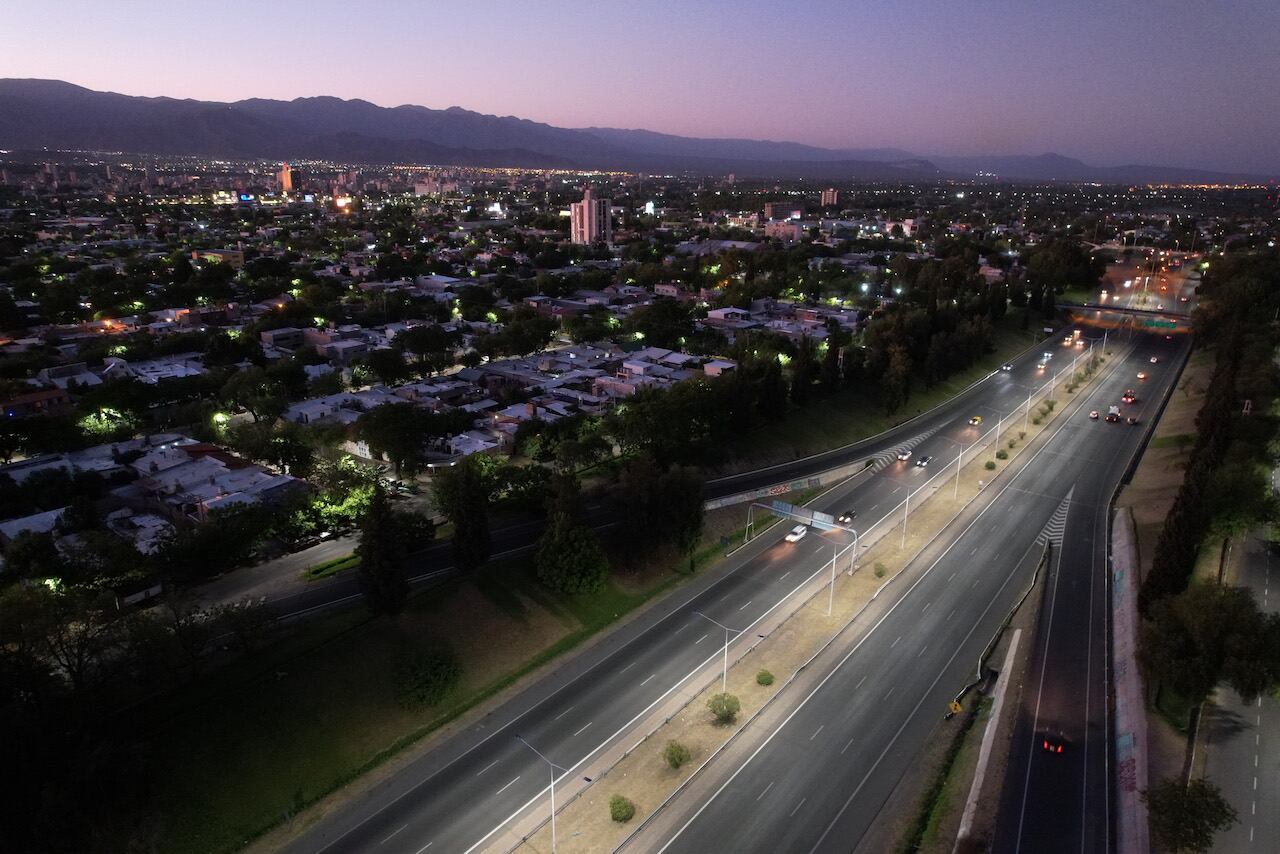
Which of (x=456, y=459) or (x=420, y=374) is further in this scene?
(x=420, y=374)

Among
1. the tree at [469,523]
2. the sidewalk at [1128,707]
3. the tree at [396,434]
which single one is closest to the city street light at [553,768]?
the tree at [469,523]

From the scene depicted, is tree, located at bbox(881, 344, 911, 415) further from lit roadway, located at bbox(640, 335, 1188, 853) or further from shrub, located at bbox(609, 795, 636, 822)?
shrub, located at bbox(609, 795, 636, 822)

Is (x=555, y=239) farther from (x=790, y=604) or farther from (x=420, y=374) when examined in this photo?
(x=790, y=604)

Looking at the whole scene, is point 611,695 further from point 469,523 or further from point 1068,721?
point 1068,721

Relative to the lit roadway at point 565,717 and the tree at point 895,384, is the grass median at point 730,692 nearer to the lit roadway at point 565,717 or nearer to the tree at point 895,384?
the lit roadway at point 565,717

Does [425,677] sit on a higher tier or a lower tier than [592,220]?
lower

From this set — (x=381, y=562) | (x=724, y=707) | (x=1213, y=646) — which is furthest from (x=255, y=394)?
(x=1213, y=646)

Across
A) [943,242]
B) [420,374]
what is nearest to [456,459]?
[420,374]
